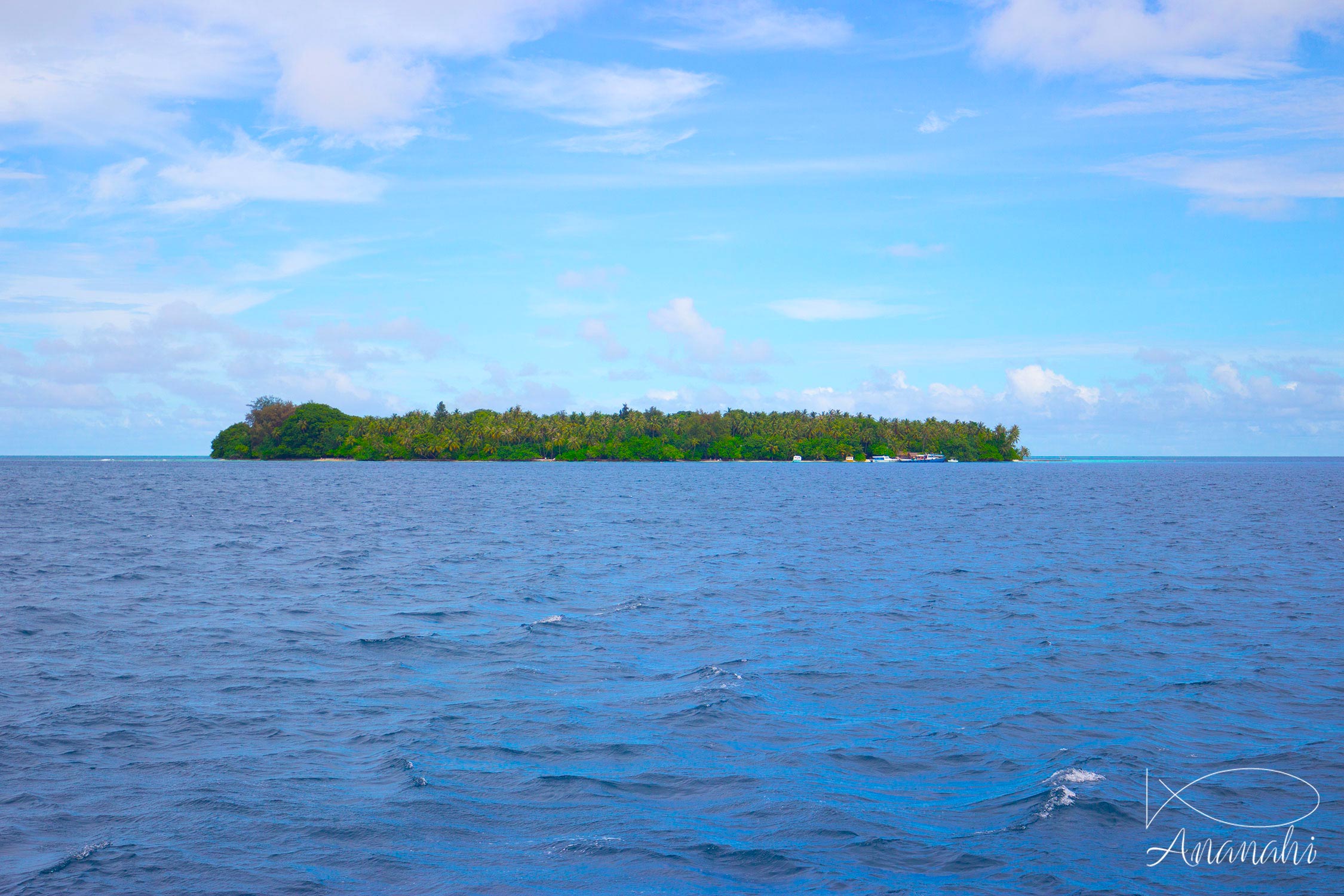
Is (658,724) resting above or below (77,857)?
above

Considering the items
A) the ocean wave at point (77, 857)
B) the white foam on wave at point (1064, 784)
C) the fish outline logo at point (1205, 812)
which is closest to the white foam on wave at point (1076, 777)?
the white foam on wave at point (1064, 784)

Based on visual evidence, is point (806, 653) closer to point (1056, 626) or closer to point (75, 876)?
point (1056, 626)

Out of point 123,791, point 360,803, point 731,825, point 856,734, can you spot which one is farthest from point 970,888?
point 123,791

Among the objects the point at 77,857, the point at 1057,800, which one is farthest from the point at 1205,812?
the point at 77,857

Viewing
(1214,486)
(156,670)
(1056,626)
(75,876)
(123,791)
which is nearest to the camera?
(75,876)

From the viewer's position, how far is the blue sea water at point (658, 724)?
11.1 m

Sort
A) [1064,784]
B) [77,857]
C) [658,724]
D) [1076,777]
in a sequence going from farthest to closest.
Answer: [658,724], [1076,777], [1064,784], [77,857]

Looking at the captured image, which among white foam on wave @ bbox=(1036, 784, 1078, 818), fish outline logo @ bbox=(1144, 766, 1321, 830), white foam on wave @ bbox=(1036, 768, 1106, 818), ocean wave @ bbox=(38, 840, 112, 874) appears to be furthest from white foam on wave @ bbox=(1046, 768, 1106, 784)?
ocean wave @ bbox=(38, 840, 112, 874)

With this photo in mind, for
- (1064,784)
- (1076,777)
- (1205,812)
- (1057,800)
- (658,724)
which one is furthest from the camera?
(658,724)

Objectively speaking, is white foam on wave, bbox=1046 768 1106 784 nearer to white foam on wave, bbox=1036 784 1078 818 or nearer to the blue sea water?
the blue sea water

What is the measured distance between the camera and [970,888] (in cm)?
1048

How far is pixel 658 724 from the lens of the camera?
16.2 meters

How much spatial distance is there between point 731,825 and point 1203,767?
7.97 meters

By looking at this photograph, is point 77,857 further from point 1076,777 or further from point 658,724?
point 1076,777
